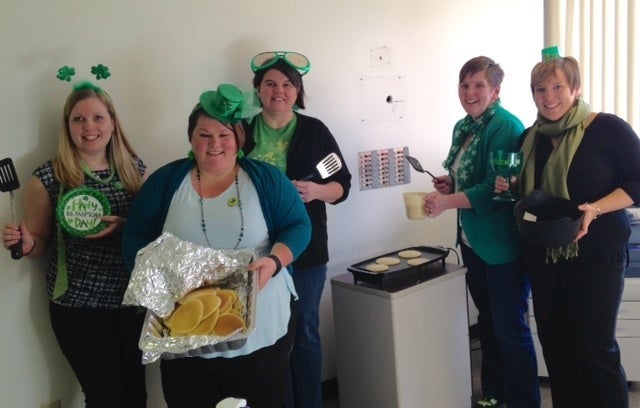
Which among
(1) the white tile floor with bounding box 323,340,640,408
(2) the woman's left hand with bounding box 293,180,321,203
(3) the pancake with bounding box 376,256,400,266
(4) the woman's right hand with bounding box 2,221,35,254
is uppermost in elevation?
(2) the woman's left hand with bounding box 293,180,321,203

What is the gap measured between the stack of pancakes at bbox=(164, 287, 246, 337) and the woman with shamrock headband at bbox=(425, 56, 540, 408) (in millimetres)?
1042

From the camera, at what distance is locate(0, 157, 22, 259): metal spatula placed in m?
1.58

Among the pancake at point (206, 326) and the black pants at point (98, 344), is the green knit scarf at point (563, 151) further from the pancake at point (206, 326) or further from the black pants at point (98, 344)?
the black pants at point (98, 344)

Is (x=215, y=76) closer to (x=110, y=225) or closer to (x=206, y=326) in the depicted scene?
(x=110, y=225)

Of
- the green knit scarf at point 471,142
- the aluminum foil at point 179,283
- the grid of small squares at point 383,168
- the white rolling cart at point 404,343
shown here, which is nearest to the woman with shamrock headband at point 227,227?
the aluminum foil at point 179,283

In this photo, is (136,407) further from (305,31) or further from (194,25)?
(305,31)

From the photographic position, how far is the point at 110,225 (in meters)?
1.68

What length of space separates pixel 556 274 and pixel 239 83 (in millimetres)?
1415

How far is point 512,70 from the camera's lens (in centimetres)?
320

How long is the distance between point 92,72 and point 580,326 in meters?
1.87

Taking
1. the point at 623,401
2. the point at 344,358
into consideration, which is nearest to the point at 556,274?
the point at 623,401

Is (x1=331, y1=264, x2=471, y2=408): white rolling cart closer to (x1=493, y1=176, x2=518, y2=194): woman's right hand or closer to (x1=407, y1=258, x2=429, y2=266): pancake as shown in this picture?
(x1=407, y1=258, x2=429, y2=266): pancake

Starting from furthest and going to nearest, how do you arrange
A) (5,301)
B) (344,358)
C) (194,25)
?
(344,358)
(194,25)
(5,301)

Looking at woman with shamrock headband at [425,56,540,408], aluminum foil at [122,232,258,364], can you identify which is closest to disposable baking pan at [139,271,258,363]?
aluminum foil at [122,232,258,364]
